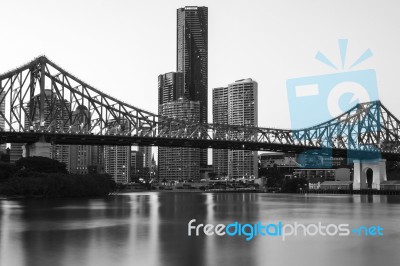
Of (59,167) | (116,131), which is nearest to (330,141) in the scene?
(116,131)

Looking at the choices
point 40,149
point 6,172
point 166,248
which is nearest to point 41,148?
point 40,149

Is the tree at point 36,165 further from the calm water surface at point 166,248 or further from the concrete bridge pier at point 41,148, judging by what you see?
the calm water surface at point 166,248

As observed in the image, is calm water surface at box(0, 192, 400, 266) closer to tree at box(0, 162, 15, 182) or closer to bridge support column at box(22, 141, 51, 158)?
tree at box(0, 162, 15, 182)

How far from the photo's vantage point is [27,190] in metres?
63.0

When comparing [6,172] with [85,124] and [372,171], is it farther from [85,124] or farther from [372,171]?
[372,171]

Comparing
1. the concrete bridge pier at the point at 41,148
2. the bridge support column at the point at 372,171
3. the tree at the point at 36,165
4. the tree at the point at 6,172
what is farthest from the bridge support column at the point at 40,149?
the bridge support column at the point at 372,171

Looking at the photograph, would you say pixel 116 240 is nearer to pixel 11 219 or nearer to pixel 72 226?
pixel 72 226

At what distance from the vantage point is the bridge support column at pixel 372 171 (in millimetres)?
105812

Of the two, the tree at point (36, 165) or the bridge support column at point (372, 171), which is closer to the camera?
the tree at point (36, 165)

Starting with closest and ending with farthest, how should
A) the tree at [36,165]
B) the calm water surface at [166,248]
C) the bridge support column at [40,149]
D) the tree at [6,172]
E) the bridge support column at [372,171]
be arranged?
the calm water surface at [166,248] → the tree at [36,165] → the tree at [6,172] → the bridge support column at [40,149] → the bridge support column at [372,171]

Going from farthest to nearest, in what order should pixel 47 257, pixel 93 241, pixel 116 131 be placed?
pixel 116 131
pixel 93 241
pixel 47 257

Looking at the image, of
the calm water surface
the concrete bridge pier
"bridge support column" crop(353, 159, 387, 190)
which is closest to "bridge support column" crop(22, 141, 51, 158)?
the concrete bridge pier

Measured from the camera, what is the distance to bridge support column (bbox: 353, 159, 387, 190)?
10581 centimetres

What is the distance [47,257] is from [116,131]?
223 feet
